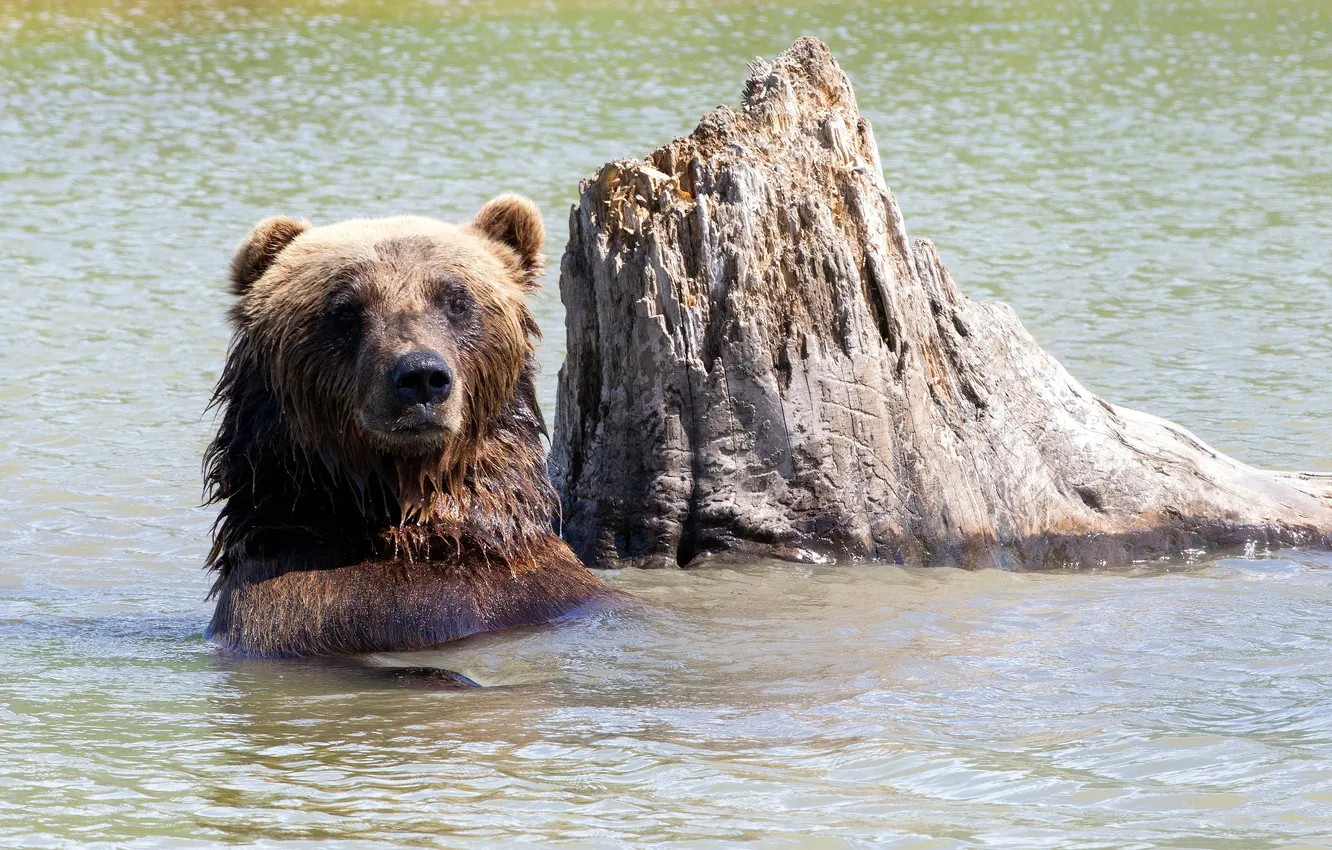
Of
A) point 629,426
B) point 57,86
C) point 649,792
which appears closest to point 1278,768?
point 649,792

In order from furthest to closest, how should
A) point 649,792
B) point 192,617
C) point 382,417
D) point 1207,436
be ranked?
point 1207,436
point 192,617
point 382,417
point 649,792

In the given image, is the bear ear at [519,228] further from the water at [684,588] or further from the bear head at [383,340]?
the water at [684,588]

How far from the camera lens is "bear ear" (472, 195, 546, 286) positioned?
6.49 meters

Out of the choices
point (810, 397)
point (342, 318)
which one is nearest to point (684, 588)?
point (810, 397)

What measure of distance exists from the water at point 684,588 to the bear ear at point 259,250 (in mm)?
1340

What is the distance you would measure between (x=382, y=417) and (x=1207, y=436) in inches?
217

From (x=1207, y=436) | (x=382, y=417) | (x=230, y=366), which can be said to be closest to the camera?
(x=382, y=417)

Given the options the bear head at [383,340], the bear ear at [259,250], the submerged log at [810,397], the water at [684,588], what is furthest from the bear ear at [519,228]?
the water at [684,588]

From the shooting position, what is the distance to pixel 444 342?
232 inches

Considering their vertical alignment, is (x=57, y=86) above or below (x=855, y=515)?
above

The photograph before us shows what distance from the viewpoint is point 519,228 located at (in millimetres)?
6523

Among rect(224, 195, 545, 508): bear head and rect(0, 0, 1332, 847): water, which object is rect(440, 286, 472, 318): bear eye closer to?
rect(224, 195, 545, 508): bear head

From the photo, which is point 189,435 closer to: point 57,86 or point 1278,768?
point 1278,768

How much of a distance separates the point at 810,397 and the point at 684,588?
908 millimetres
